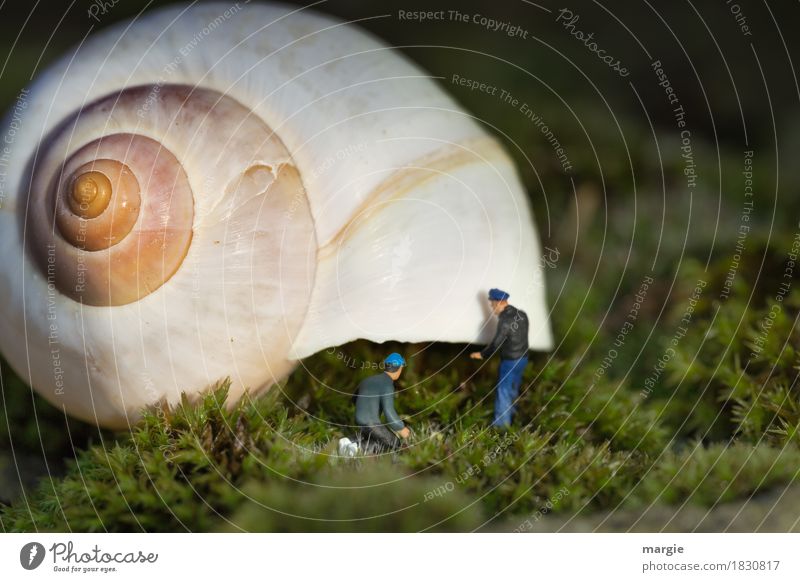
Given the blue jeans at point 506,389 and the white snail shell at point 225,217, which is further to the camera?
the blue jeans at point 506,389

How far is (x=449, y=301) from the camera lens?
103 centimetres

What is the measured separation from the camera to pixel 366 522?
928 mm

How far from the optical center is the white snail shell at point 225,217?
94cm

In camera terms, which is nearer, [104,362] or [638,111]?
[104,362]

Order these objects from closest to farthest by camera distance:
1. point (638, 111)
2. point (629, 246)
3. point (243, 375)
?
1. point (243, 375)
2. point (629, 246)
3. point (638, 111)

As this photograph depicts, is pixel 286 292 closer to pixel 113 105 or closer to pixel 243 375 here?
pixel 243 375

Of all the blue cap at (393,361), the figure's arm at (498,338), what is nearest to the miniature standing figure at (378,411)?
the blue cap at (393,361)

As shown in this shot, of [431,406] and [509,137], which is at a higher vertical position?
[509,137]

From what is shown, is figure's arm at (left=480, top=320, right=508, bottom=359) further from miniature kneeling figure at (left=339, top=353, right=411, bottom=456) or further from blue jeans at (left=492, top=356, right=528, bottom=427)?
miniature kneeling figure at (left=339, top=353, right=411, bottom=456)

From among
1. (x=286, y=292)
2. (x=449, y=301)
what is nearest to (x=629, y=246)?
(x=449, y=301)

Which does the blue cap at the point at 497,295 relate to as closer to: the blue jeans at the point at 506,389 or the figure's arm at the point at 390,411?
the blue jeans at the point at 506,389

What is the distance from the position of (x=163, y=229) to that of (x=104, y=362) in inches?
7.9

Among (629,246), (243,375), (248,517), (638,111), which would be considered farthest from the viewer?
(638,111)
